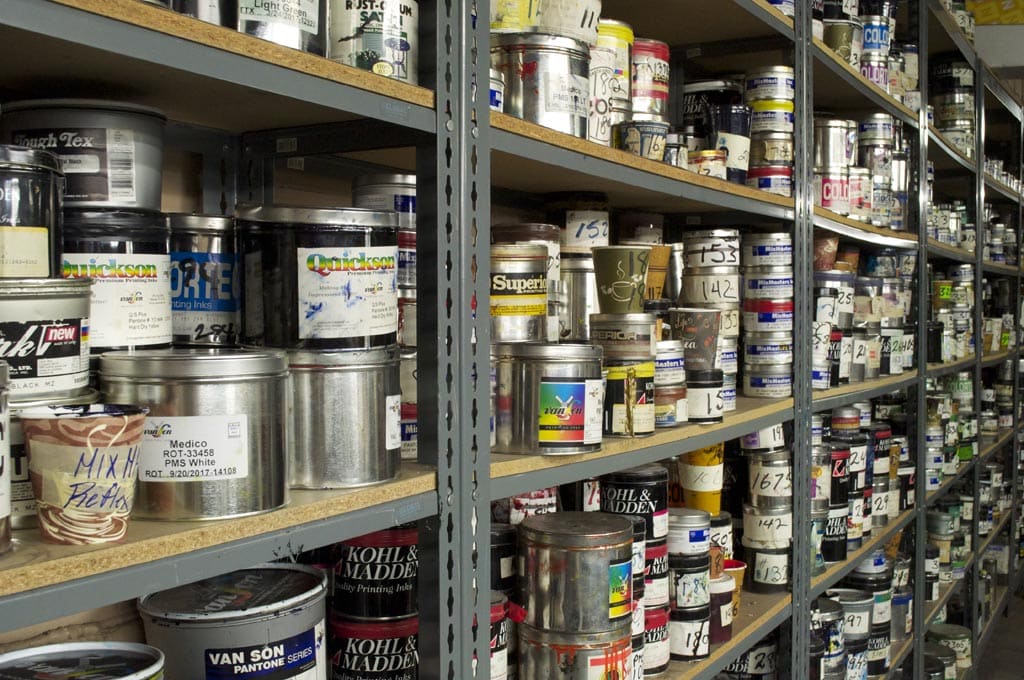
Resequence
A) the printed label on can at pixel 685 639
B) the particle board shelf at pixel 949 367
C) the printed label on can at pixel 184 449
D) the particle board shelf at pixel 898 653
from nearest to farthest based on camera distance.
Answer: the printed label on can at pixel 184 449, the printed label on can at pixel 685 639, the particle board shelf at pixel 898 653, the particle board shelf at pixel 949 367

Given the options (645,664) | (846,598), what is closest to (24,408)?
(645,664)

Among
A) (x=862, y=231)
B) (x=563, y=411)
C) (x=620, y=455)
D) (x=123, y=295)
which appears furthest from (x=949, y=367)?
(x=123, y=295)

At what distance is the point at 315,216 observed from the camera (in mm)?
1096

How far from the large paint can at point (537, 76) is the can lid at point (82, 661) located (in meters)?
0.95

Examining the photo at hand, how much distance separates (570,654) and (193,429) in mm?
853

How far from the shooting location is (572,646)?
5.10ft

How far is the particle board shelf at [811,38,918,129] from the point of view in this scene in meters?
2.70

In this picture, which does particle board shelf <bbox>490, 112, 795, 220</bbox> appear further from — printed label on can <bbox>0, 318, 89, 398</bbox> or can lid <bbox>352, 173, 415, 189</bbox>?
printed label on can <bbox>0, 318, 89, 398</bbox>

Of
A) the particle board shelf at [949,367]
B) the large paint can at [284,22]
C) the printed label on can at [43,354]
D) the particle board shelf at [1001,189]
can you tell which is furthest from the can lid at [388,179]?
the particle board shelf at [1001,189]

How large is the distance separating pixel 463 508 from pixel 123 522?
0.49m

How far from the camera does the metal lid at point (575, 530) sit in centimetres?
155

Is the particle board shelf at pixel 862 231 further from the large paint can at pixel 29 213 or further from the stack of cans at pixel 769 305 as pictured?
the large paint can at pixel 29 213

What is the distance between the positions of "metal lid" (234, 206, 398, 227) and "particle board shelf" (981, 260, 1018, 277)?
4.74m

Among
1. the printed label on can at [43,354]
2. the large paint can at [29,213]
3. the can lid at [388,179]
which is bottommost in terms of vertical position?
the printed label on can at [43,354]
